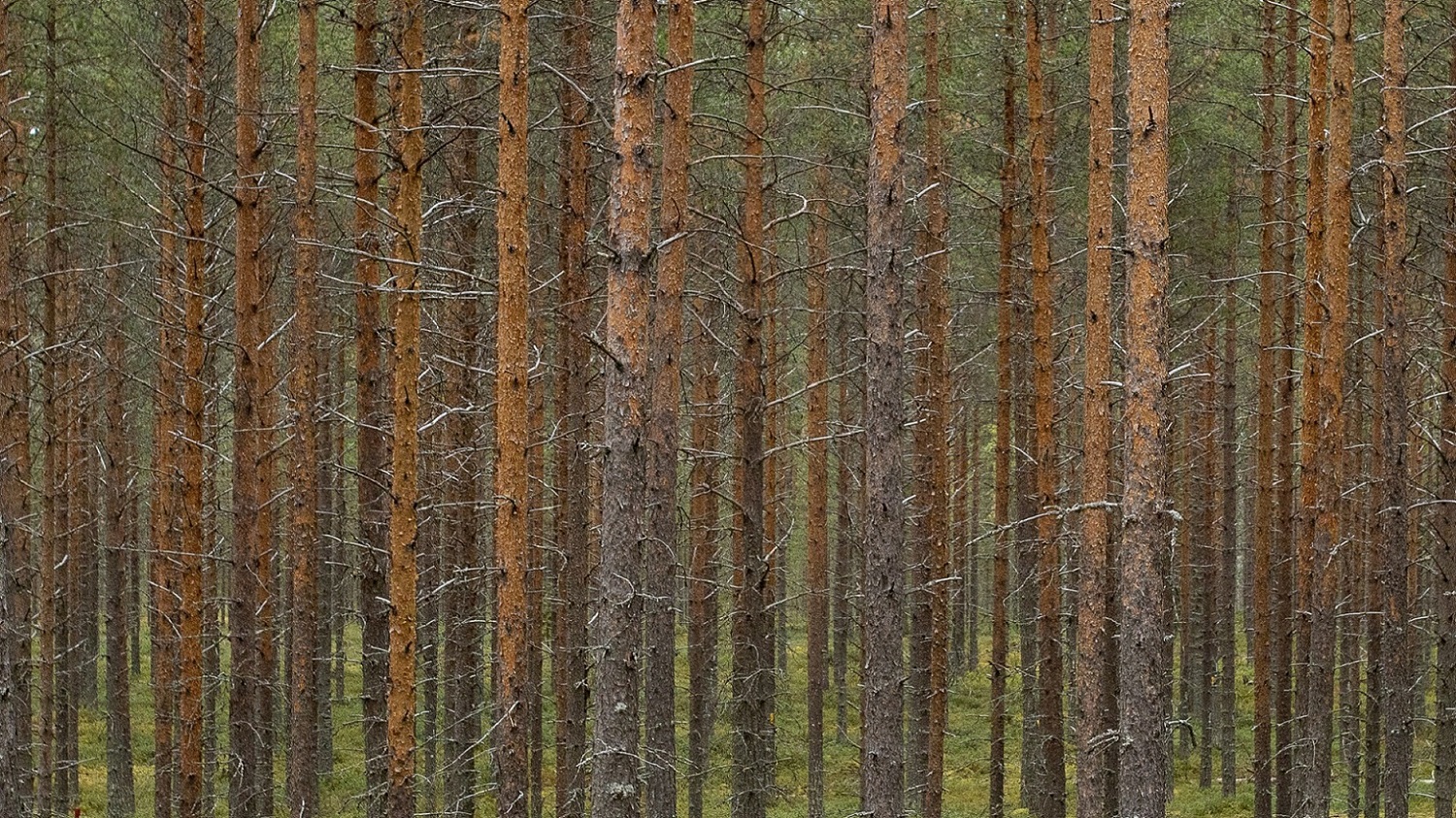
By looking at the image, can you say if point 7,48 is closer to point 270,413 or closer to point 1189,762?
point 270,413

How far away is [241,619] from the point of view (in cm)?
1187

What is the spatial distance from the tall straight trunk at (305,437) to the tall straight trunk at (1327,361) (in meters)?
9.12

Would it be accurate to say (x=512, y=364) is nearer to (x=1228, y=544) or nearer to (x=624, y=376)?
(x=624, y=376)

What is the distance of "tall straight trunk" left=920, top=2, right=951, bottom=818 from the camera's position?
1592cm

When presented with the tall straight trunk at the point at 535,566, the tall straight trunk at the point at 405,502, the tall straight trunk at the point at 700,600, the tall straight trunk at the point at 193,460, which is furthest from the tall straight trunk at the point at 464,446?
the tall straight trunk at the point at 405,502

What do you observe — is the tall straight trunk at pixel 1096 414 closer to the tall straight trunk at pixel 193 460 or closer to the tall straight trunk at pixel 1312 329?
the tall straight trunk at pixel 1312 329

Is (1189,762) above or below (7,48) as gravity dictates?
below

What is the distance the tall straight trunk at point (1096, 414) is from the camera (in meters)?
12.7

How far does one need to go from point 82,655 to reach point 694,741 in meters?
18.4

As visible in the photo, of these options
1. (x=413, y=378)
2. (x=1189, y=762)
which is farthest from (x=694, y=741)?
(x=1189, y=762)

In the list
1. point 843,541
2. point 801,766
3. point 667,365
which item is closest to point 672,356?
point 667,365

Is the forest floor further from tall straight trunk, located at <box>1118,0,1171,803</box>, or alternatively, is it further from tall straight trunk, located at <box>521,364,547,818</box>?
tall straight trunk, located at <box>1118,0,1171,803</box>

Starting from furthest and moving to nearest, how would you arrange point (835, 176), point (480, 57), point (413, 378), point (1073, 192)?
1. point (835, 176)
2. point (1073, 192)
3. point (480, 57)
4. point (413, 378)

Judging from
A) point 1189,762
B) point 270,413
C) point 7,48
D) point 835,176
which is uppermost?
point 835,176
